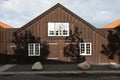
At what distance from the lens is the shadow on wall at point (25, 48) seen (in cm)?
3778

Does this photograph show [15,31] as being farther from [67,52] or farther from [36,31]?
[67,52]

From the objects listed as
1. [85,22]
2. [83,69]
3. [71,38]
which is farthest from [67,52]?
[83,69]

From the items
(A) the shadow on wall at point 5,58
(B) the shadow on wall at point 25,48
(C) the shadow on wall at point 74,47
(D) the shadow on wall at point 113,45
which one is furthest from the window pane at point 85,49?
(A) the shadow on wall at point 5,58

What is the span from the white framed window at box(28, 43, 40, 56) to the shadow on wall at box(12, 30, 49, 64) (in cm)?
35

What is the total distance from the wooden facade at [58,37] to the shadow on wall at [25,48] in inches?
17.9

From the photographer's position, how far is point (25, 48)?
37906mm

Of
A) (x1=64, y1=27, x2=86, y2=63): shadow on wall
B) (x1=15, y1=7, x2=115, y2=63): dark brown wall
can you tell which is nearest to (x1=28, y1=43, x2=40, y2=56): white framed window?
(x1=15, y1=7, x2=115, y2=63): dark brown wall

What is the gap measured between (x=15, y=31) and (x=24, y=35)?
115 cm

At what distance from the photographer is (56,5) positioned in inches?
1517

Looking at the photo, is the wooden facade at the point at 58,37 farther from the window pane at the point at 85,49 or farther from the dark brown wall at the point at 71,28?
the window pane at the point at 85,49

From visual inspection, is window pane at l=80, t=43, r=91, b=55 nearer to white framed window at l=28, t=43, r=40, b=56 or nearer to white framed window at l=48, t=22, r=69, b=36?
white framed window at l=48, t=22, r=69, b=36

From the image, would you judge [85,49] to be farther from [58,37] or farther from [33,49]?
[33,49]

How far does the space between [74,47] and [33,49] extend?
15.7 ft

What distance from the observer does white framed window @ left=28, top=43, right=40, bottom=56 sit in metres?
37.9
